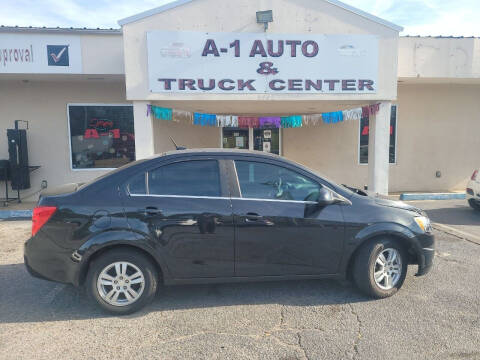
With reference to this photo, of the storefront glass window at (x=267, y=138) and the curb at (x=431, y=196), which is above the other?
the storefront glass window at (x=267, y=138)

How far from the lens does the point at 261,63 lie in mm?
7582

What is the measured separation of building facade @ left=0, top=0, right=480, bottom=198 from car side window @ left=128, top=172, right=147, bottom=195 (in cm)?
420

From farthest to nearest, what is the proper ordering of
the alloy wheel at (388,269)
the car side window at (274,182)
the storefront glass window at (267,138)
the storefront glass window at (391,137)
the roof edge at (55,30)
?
the storefront glass window at (267,138), the storefront glass window at (391,137), the roof edge at (55,30), the alloy wheel at (388,269), the car side window at (274,182)

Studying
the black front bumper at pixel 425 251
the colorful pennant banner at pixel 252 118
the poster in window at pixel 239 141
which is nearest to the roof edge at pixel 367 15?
the colorful pennant banner at pixel 252 118

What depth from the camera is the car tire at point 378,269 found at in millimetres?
3695

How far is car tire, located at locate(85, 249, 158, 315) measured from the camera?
3.42 meters

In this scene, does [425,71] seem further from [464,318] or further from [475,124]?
[464,318]

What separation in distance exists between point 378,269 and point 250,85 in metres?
5.11

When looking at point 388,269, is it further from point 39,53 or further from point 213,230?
point 39,53

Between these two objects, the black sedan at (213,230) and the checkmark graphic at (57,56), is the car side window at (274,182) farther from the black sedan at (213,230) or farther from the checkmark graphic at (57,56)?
the checkmark graphic at (57,56)

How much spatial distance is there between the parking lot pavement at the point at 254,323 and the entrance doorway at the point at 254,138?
764cm

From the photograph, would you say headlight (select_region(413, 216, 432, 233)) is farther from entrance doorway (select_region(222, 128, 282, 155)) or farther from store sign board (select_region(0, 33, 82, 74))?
store sign board (select_region(0, 33, 82, 74))

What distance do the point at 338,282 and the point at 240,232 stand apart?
Result: 159 cm

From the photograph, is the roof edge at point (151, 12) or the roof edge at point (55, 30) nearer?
the roof edge at point (151, 12)
